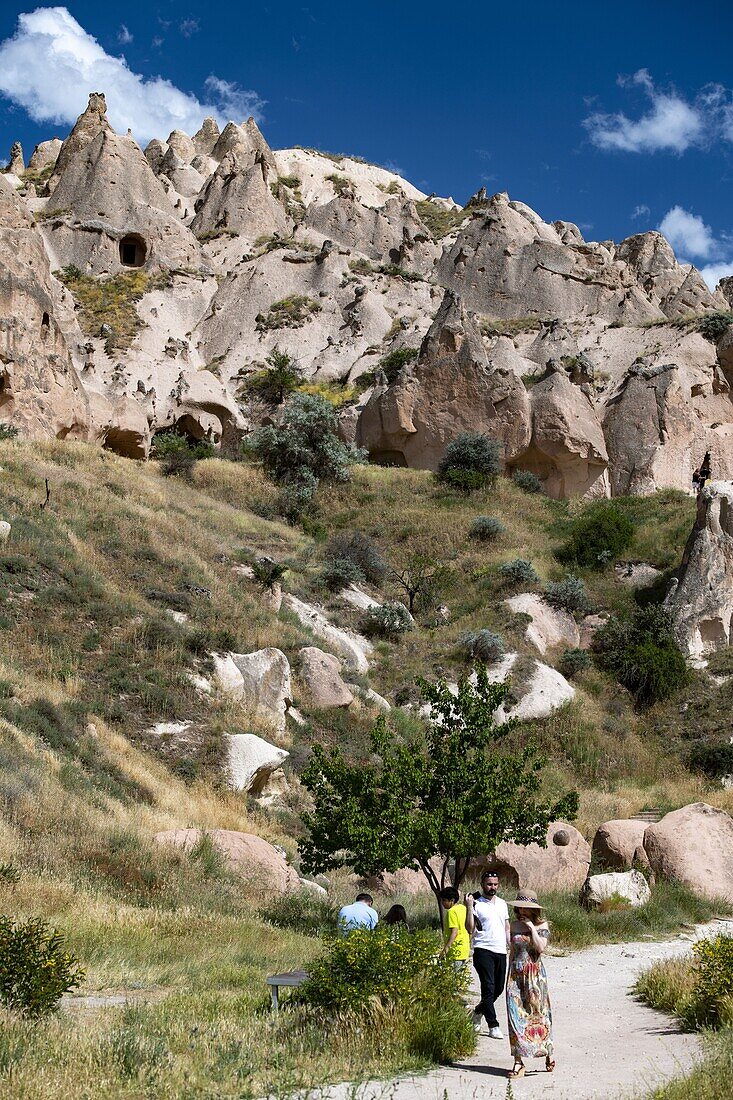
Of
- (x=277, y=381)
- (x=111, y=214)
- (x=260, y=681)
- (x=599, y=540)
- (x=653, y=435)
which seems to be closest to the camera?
(x=260, y=681)

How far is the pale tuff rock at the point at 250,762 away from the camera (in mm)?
13898

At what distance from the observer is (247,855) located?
35.9ft

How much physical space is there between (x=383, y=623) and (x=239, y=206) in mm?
37924

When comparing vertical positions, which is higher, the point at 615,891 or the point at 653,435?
the point at 653,435

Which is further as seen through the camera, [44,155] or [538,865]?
[44,155]

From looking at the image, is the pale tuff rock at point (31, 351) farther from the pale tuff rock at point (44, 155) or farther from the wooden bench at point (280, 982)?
the pale tuff rock at point (44, 155)

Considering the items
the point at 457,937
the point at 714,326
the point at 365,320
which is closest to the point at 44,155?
the point at 365,320

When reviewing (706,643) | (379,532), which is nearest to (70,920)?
(706,643)

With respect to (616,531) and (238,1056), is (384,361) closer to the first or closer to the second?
(616,531)

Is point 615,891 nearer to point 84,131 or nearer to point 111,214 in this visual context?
point 111,214

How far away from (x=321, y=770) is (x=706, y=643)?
620 inches

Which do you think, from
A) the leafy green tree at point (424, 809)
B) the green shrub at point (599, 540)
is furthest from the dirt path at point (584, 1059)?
the green shrub at point (599, 540)

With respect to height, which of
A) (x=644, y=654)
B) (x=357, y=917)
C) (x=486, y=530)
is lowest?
(x=357, y=917)

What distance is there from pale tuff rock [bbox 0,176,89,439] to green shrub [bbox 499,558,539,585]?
1304 cm
